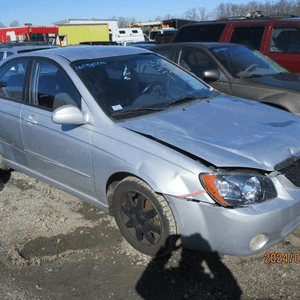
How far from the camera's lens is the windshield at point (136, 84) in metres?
3.45

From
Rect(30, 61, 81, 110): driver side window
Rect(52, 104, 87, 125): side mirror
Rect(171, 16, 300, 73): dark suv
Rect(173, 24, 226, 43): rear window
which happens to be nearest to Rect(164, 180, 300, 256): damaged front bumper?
Rect(52, 104, 87, 125): side mirror

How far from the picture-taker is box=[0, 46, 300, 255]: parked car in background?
2.63 metres

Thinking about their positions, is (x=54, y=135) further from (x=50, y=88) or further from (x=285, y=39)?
(x=285, y=39)

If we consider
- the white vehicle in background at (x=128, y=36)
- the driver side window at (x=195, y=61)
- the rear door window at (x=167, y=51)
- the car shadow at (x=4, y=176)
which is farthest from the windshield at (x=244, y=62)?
the white vehicle in background at (x=128, y=36)

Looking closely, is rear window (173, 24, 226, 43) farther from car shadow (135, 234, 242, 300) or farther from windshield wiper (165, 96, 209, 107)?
car shadow (135, 234, 242, 300)

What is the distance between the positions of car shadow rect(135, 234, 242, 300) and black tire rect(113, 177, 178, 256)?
0.51 ft

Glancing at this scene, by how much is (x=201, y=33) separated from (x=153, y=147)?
593 centimetres

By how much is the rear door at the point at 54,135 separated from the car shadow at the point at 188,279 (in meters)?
0.94

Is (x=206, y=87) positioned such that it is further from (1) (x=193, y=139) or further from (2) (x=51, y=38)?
(2) (x=51, y=38)

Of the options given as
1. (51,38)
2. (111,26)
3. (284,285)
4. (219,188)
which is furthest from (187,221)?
(111,26)

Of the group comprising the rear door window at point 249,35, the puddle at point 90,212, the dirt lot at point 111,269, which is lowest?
the puddle at point 90,212

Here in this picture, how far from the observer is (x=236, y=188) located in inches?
103

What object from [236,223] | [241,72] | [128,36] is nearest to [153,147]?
[236,223]

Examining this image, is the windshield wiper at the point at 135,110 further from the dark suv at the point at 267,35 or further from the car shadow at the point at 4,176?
the dark suv at the point at 267,35
